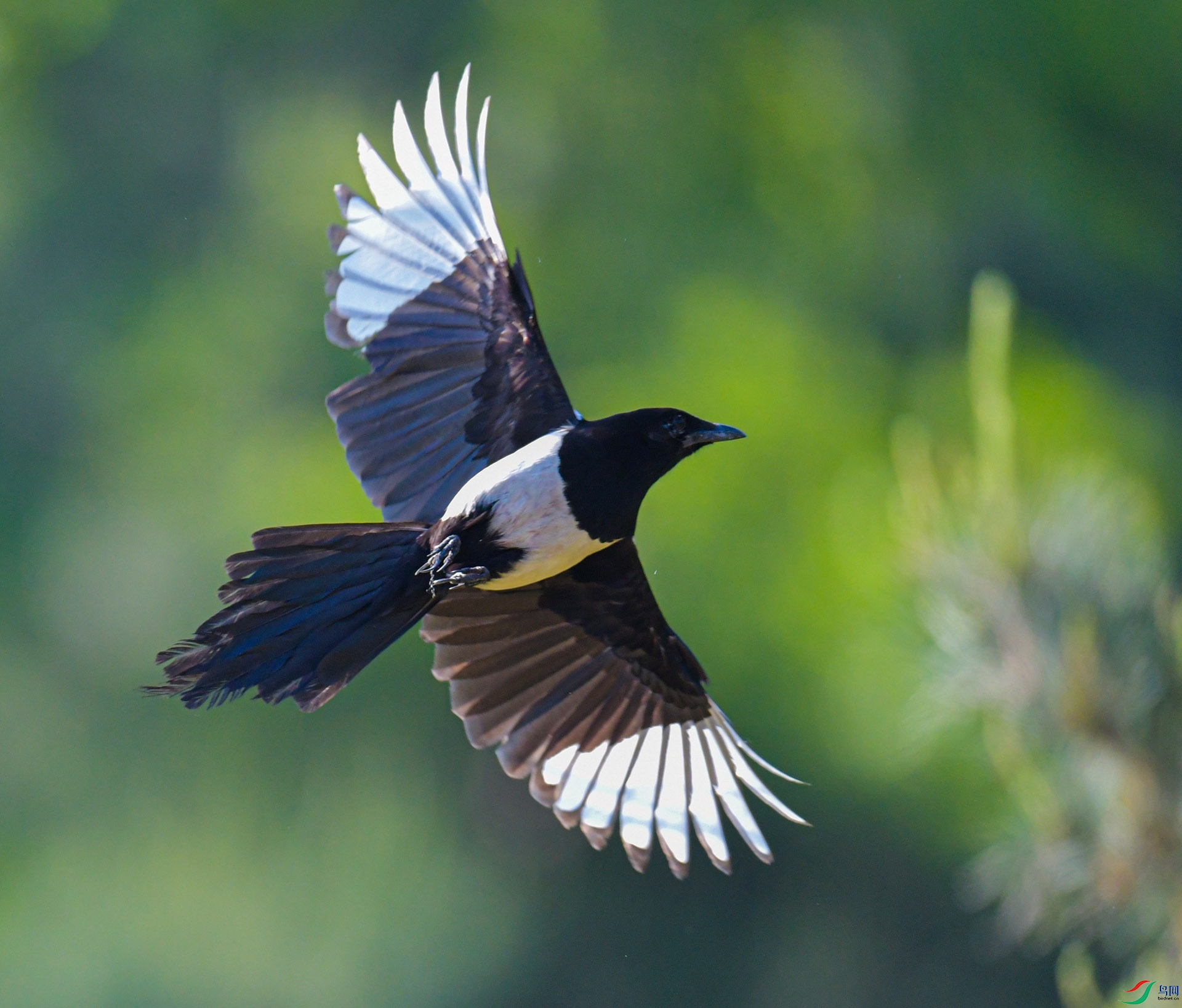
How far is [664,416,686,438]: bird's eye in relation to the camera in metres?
2.30

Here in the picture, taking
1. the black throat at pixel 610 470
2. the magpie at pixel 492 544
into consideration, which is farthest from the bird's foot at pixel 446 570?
the black throat at pixel 610 470

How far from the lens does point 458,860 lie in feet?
18.4

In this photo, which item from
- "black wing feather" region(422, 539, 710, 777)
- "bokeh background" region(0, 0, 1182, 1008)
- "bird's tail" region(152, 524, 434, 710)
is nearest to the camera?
"bird's tail" region(152, 524, 434, 710)

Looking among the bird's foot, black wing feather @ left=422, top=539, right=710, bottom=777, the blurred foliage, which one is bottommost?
the blurred foliage

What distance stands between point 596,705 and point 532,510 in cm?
57

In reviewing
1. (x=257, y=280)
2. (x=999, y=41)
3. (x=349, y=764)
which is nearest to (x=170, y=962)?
(x=349, y=764)

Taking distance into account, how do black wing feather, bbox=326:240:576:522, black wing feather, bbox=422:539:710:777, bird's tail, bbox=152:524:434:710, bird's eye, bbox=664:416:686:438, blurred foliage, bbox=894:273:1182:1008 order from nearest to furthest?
bird's tail, bbox=152:524:434:710, blurred foliage, bbox=894:273:1182:1008, bird's eye, bbox=664:416:686:438, black wing feather, bbox=326:240:576:522, black wing feather, bbox=422:539:710:777

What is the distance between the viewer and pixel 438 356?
8.38 ft

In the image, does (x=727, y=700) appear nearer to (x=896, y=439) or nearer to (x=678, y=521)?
(x=678, y=521)

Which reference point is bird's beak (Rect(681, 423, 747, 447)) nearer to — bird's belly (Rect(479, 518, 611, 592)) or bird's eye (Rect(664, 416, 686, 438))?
bird's eye (Rect(664, 416, 686, 438))

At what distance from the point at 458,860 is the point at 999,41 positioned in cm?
367

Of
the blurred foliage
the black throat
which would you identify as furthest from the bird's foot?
the blurred foliage

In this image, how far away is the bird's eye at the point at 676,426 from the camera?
2303 mm

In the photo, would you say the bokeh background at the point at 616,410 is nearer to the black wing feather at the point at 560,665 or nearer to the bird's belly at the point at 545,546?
the black wing feather at the point at 560,665
